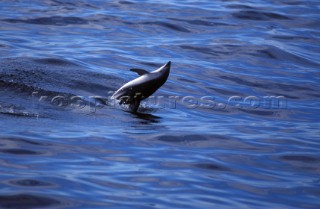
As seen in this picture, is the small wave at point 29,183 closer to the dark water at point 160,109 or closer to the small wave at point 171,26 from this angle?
the dark water at point 160,109

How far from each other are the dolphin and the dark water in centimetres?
22

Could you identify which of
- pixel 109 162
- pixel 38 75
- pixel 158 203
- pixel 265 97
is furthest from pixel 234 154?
pixel 38 75

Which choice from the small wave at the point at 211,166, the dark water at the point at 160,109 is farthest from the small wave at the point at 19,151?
the small wave at the point at 211,166

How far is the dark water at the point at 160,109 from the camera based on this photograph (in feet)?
25.5

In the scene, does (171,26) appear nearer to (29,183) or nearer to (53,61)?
(53,61)

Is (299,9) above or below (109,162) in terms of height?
above

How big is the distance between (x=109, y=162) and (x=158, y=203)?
4.78 ft

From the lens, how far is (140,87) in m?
10.8

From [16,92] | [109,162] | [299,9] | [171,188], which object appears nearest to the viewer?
[171,188]

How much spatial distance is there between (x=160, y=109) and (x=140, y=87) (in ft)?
2.96

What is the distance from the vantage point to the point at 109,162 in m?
8.59

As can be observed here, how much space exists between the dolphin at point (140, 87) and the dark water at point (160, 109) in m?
0.22

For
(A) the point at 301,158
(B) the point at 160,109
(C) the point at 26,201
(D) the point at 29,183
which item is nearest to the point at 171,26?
(B) the point at 160,109

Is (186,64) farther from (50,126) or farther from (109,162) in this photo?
(109,162)
